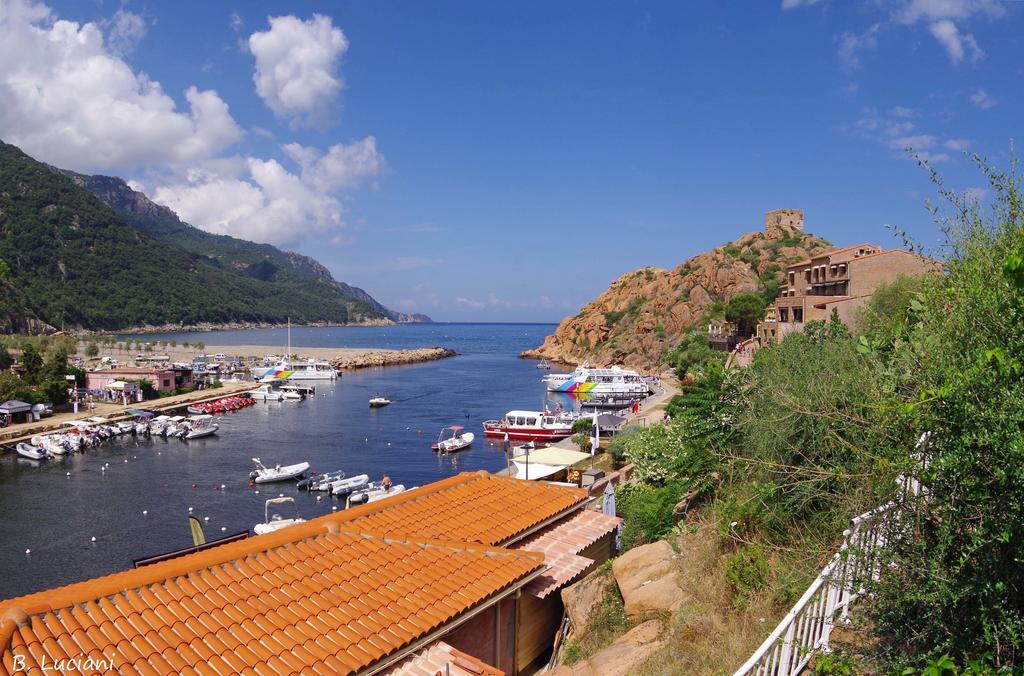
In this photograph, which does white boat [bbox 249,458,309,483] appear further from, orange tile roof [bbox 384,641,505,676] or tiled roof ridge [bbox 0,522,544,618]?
orange tile roof [bbox 384,641,505,676]

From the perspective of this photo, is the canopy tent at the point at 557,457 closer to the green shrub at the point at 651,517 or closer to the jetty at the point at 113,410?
the green shrub at the point at 651,517

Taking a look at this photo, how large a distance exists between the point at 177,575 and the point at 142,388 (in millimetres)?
57967

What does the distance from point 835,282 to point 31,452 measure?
55.4 meters

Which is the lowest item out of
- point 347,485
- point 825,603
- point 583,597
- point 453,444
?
point 347,485

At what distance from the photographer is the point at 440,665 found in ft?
21.6

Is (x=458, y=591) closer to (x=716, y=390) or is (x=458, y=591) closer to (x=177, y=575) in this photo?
(x=177, y=575)

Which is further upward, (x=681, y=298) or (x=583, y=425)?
(x=681, y=298)

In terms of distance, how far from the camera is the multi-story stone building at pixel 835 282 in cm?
4422

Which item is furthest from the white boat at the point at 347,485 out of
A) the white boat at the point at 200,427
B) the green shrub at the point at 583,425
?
the white boat at the point at 200,427

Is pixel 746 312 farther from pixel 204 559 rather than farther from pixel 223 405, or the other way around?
pixel 204 559

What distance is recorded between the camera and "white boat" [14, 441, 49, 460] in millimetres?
36938

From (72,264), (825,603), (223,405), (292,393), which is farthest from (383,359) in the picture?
(72,264)

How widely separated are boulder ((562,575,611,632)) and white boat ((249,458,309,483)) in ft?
87.9

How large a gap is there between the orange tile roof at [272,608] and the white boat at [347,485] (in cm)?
2354
